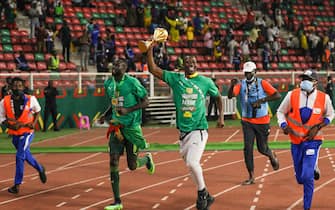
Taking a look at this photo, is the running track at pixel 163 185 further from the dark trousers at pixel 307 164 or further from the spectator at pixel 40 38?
the spectator at pixel 40 38

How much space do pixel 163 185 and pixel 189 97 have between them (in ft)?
9.59

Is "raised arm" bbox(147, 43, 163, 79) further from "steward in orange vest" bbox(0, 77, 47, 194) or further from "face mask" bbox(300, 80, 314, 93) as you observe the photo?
"steward in orange vest" bbox(0, 77, 47, 194)

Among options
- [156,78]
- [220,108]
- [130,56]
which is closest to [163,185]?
[220,108]

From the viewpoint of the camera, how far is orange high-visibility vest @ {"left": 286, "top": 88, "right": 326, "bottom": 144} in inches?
374

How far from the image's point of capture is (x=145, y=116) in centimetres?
2705

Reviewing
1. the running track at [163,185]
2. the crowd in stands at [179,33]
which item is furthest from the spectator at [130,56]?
the running track at [163,185]

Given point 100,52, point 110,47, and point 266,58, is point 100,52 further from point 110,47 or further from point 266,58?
point 266,58

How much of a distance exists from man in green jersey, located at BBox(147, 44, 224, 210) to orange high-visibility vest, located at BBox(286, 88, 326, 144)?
1.06m

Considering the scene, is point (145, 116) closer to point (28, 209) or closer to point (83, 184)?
point (83, 184)

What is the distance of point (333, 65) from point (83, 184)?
25573mm

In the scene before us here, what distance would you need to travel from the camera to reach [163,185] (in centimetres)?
1245

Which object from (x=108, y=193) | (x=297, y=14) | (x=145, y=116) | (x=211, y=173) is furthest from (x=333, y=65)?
(x=108, y=193)

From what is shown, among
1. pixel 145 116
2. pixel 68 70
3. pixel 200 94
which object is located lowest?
pixel 145 116

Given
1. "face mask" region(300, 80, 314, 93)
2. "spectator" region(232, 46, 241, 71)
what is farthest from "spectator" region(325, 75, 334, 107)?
"face mask" region(300, 80, 314, 93)
